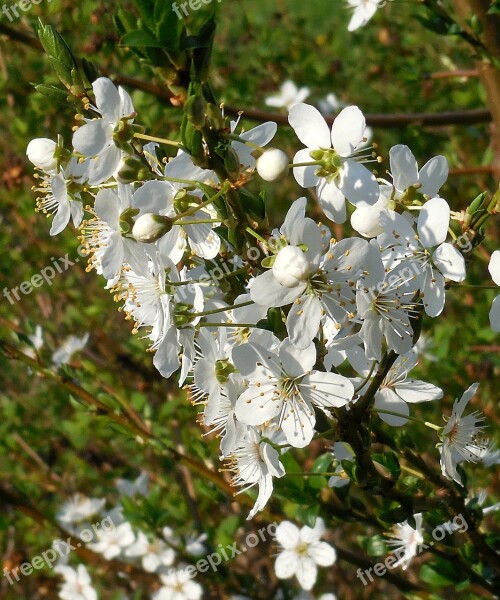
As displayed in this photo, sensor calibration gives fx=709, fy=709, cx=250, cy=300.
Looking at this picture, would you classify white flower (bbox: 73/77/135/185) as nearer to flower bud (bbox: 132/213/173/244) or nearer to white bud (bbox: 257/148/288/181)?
flower bud (bbox: 132/213/173/244)

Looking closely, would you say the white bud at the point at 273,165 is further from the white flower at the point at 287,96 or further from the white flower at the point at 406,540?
the white flower at the point at 287,96

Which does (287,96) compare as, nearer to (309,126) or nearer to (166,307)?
(309,126)

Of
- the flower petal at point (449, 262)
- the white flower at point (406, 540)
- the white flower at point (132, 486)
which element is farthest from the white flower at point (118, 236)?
the white flower at point (132, 486)

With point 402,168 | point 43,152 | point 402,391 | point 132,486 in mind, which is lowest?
point 132,486

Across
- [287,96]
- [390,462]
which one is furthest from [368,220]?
[287,96]

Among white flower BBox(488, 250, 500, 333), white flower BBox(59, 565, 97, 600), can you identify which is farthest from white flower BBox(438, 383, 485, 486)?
white flower BBox(59, 565, 97, 600)

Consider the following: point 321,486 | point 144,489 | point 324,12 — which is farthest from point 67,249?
point 324,12
